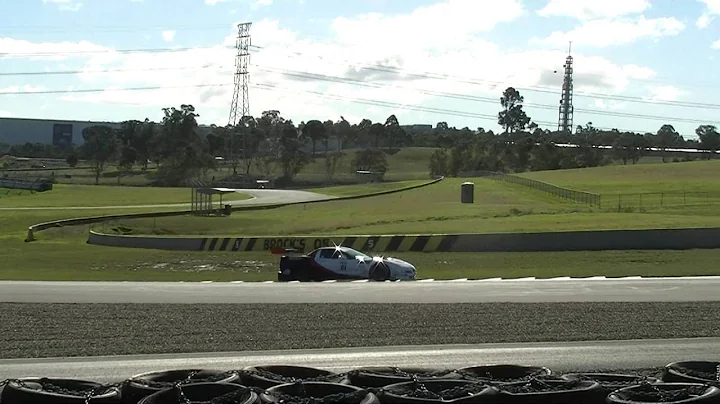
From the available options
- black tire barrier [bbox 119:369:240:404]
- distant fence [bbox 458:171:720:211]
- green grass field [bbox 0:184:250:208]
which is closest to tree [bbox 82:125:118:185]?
green grass field [bbox 0:184:250:208]

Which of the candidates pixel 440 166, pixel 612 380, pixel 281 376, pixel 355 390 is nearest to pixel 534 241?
pixel 612 380

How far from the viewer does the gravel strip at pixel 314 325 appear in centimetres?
1287

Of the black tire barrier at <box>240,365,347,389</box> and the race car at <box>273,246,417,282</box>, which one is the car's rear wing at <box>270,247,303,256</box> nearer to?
the race car at <box>273,246,417,282</box>

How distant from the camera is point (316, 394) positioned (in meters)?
7.62

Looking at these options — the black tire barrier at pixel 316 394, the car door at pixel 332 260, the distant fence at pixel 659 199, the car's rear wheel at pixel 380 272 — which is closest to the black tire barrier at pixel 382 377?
the black tire barrier at pixel 316 394

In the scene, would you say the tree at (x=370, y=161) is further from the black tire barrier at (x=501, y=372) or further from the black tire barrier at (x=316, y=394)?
the black tire barrier at (x=316, y=394)

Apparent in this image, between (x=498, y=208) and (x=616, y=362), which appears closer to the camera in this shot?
(x=616, y=362)

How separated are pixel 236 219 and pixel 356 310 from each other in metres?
44.2

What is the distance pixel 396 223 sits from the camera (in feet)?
162

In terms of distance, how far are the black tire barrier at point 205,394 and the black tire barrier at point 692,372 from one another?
13.6 ft

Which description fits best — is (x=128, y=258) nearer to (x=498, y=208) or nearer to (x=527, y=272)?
(x=527, y=272)

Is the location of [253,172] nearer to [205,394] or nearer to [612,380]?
[612,380]

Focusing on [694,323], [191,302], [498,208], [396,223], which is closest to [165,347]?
[191,302]

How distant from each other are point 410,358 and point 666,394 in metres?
4.50
